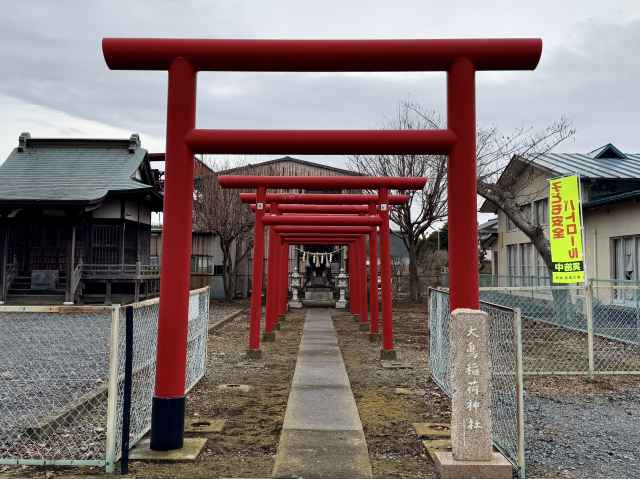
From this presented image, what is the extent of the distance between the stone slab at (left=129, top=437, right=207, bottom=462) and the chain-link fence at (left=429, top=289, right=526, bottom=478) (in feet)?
8.92

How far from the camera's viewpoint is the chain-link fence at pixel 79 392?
162 inches

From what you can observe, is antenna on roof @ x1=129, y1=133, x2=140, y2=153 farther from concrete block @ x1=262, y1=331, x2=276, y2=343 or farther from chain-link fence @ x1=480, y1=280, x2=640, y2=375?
chain-link fence @ x1=480, y1=280, x2=640, y2=375

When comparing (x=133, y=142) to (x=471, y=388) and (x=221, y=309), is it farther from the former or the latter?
(x=471, y=388)

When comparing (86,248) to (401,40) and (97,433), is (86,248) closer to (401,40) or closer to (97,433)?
(97,433)

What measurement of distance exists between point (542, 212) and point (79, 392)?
1764 cm

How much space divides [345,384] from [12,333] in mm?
9309

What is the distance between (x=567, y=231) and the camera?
11984mm

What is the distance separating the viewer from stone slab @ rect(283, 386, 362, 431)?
212 inches

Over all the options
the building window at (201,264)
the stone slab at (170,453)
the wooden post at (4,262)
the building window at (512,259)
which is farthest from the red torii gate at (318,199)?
the building window at (201,264)

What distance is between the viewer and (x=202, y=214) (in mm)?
22922

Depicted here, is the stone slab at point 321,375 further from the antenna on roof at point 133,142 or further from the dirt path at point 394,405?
the antenna on roof at point 133,142

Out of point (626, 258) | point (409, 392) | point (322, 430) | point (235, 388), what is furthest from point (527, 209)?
point (322, 430)

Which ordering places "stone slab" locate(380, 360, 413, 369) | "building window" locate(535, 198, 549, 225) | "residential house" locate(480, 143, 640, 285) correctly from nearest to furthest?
"stone slab" locate(380, 360, 413, 369), "residential house" locate(480, 143, 640, 285), "building window" locate(535, 198, 549, 225)

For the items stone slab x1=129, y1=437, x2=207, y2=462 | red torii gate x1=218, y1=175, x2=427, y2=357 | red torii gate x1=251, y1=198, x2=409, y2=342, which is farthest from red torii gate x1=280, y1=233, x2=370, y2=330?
stone slab x1=129, y1=437, x2=207, y2=462
